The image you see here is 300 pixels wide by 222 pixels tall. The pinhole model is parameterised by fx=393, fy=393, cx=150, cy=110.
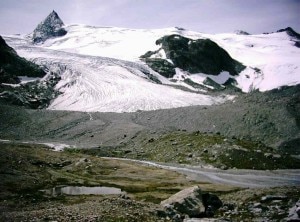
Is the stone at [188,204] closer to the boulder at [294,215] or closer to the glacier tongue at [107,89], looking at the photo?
the boulder at [294,215]

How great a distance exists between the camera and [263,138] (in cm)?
8700

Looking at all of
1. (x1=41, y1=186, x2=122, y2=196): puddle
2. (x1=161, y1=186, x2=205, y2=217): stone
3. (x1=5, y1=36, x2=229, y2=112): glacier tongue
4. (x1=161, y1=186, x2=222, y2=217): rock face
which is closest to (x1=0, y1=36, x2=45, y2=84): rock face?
(x1=5, y1=36, x2=229, y2=112): glacier tongue

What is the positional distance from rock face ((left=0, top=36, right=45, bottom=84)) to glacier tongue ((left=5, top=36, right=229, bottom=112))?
820 centimetres

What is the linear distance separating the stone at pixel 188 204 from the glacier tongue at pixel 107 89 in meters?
105

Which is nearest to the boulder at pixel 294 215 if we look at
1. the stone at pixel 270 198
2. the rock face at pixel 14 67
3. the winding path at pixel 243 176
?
the stone at pixel 270 198

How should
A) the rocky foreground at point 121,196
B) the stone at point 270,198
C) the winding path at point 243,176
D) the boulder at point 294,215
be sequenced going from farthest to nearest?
the winding path at point 243,176 → the stone at point 270,198 → the rocky foreground at point 121,196 → the boulder at point 294,215

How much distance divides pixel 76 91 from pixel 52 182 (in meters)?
115

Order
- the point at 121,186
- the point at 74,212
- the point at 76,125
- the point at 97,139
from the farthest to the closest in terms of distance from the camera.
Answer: the point at 76,125
the point at 97,139
the point at 121,186
the point at 74,212

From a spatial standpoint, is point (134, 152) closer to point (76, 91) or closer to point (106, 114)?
point (106, 114)

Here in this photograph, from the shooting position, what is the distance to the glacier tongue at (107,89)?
148875mm

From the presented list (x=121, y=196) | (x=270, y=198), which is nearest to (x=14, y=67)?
(x=121, y=196)

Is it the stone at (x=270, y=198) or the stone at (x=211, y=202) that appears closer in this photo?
the stone at (x=211, y=202)

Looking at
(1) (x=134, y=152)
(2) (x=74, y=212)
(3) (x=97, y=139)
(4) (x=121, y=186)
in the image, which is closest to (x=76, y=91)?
(3) (x=97, y=139)

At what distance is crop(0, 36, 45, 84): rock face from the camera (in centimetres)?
17488
